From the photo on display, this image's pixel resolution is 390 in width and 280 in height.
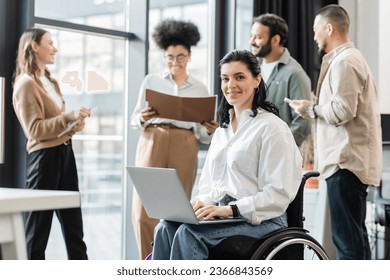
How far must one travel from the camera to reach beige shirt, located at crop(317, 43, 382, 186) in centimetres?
309

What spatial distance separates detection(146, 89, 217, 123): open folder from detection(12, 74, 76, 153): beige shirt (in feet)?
1.31

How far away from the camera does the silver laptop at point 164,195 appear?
7.04 ft

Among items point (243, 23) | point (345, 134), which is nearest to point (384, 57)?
point (243, 23)

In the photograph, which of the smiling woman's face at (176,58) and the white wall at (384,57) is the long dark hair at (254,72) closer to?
the smiling woman's face at (176,58)

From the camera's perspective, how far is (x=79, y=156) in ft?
12.2

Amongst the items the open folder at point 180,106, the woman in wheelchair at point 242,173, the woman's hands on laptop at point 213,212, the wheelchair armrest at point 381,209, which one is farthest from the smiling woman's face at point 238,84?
the wheelchair armrest at point 381,209

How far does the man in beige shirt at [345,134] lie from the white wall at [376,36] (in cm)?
179

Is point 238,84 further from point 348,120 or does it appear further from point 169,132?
point 169,132

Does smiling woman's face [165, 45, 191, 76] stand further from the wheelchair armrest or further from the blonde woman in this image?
the wheelchair armrest

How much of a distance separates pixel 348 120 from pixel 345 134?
0.08 metres

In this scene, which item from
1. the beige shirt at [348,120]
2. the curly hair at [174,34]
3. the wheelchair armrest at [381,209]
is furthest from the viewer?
the wheelchair armrest at [381,209]

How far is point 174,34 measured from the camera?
11.7ft

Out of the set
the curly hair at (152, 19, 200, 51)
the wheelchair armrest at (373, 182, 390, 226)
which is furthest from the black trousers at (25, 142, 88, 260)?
Result: the wheelchair armrest at (373, 182, 390, 226)

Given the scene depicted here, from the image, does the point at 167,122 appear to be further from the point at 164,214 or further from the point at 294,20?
the point at 294,20
